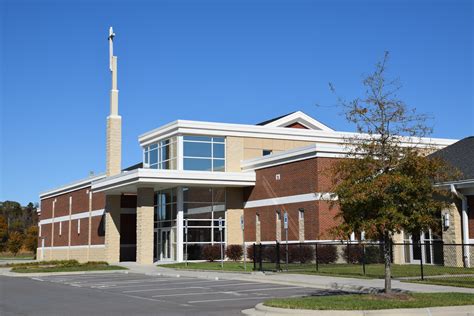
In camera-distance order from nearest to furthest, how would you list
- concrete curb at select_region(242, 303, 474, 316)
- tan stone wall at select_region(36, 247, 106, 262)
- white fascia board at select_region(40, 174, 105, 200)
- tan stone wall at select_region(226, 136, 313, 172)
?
concrete curb at select_region(242, 303, 474, 316), tan stone wall at select_region(226, 136, 313, 172), tan stone wall at select_region(36, 247, 106, 262), white fascia board at select_region(40, 174, 105, 200)

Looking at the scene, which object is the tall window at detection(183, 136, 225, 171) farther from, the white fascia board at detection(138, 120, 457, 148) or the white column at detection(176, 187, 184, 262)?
the white column at detection(176, 187, 184, 262)

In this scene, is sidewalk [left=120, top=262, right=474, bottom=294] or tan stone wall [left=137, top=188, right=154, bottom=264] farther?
tan stone wall [left=137, top=188, right=154, bottom=264]

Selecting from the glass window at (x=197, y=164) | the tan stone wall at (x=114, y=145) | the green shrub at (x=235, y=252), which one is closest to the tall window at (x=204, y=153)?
the glass window at (x=197, y=164)

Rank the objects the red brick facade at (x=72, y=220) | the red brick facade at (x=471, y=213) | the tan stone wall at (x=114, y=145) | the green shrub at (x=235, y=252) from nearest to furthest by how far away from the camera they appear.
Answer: the red brick facade at (x=471, y=213) → the green shrub at (x=235, y=252) → the tan stone wall at (x=114, y=145) → the red brick facade at (x=72, y=220)

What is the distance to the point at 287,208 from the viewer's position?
122 feet

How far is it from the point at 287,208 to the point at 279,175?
2.17m

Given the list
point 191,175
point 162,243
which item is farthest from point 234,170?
point 162,243

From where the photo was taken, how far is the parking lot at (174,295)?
16.2 meters

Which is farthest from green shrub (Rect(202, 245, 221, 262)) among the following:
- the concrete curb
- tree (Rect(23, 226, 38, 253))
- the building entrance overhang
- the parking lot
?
tree (Rect(23, 226, 38, 253))

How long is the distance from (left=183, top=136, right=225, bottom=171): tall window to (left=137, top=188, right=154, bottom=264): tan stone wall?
3345 millimetres

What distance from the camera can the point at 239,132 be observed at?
4309cm

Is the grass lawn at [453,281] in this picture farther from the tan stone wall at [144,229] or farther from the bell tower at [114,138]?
the bell tower at [114,138]

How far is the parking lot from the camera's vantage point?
53.1 feet

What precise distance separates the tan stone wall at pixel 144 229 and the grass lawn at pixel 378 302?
25.2 meters
